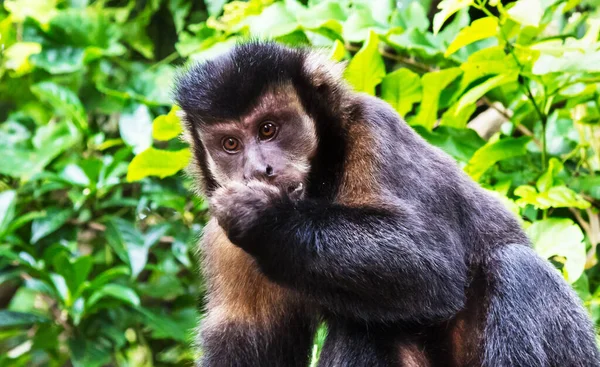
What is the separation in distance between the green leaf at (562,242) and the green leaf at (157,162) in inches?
75.6

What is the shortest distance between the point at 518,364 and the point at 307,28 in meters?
2.25

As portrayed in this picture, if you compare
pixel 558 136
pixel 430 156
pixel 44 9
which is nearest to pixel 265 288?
pixel 430 156

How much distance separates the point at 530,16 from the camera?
3350 mm

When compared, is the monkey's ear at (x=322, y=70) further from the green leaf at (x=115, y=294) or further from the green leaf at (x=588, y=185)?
the green leaf at (x=115, y=294)

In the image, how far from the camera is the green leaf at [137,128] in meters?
4.90

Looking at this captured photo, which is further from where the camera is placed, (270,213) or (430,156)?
(430,156)

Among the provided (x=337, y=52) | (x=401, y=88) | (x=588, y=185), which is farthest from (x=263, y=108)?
(x=588, y=185)

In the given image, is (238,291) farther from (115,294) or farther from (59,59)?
(59,59)

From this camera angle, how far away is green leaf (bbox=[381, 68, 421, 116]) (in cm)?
427

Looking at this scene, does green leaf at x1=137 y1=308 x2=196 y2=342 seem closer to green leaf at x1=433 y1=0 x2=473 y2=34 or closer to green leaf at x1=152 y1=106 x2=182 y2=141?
green leaf at x1=152 y1=106 x2=182 y2=141

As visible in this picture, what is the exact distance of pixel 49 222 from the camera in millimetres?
5059

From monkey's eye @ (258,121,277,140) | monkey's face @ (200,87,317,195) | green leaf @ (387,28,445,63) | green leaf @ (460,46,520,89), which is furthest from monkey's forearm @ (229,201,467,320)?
green leaf @ (387,28,445,63)

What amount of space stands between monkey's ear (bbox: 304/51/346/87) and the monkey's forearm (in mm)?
818

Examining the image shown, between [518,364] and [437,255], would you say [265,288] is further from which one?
[518,364]
